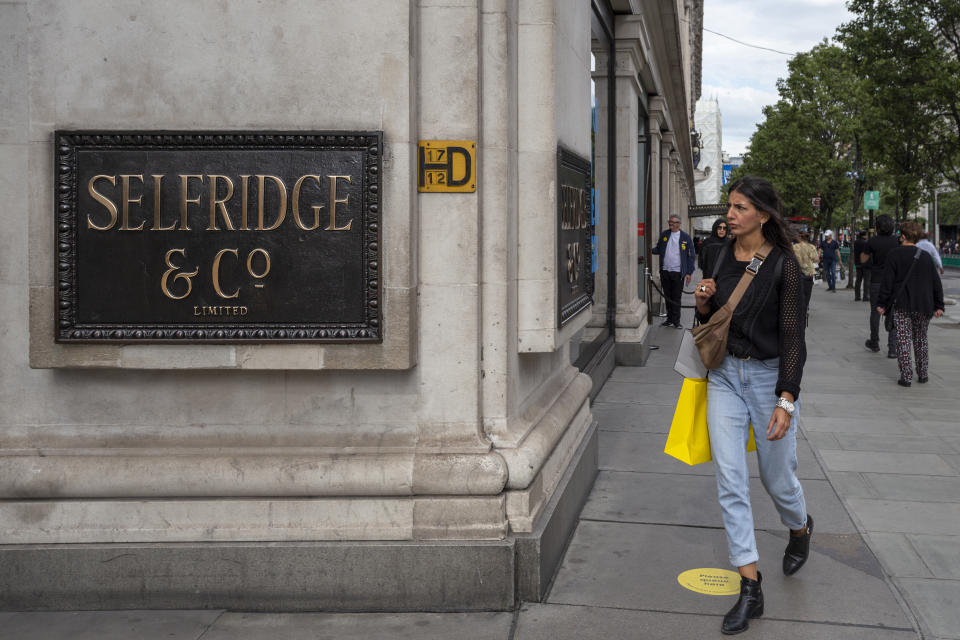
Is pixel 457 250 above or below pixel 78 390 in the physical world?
above

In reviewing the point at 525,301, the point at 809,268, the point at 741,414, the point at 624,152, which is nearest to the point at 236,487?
the point at 525,301

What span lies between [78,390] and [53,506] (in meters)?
Answer: 0.54

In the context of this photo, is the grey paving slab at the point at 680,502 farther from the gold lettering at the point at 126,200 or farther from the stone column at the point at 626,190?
the stone column at the point at 626,190

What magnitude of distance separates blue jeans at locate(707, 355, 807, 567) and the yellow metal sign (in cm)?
147

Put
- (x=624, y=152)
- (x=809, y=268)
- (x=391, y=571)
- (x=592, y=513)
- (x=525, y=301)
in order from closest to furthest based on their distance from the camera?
(x=391, y=571) < (x=525, y=301) < (x=592, y=513) < (x=624, y=152) < (x=809, y=268)

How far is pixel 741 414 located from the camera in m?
4.68

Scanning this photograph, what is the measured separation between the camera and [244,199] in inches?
180

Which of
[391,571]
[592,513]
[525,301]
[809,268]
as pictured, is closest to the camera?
[391,571]

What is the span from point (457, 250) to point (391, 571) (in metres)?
1.50

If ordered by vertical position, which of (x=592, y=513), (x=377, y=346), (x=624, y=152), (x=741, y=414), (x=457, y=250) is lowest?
(x=592, y=513)

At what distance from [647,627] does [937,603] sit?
4.73 feet

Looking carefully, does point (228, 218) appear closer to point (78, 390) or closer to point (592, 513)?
point (78, 390)

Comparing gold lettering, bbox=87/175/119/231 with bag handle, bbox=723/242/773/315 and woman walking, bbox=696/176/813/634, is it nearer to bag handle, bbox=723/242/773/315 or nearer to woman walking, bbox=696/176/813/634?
woman walking, bbox=696/176/813/634

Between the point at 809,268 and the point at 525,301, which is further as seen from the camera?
the point at 809,268
